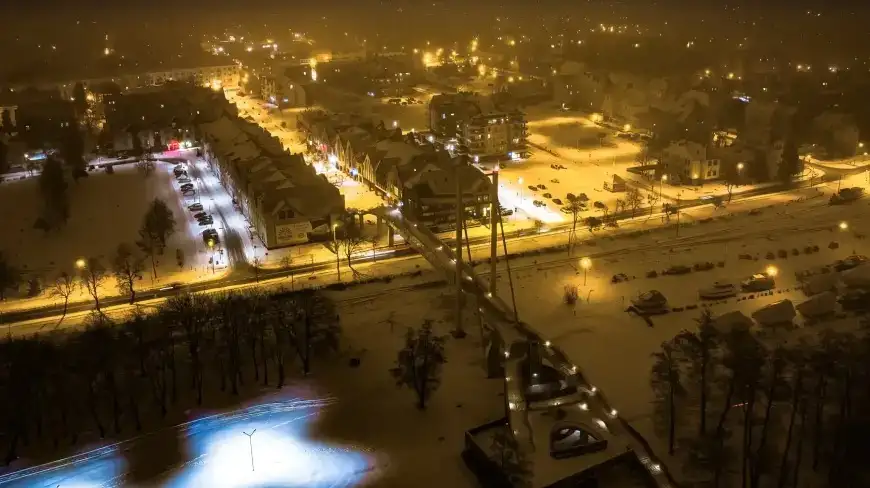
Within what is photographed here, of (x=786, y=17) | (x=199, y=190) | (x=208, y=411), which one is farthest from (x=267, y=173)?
(x=786, y=17)

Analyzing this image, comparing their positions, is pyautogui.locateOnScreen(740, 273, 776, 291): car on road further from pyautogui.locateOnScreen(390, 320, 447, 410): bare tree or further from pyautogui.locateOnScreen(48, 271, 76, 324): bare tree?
pyautogui.locateOnScreen(48, 271, 76, 324): bare tree

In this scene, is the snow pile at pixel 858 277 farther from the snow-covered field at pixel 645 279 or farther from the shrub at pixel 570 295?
the shrub at pixel 570 295

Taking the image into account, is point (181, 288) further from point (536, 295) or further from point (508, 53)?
point (508, 53)

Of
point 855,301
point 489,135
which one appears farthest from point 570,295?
point 489,135

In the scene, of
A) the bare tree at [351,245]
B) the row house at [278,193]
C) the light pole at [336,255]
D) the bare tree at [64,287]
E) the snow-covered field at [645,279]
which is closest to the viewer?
the snow-covered field at [645,279]

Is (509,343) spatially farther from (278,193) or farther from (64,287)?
(64,287)

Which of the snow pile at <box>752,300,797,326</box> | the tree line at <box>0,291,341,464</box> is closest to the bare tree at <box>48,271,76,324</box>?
the tree line at <box>0,291,341,464</box>

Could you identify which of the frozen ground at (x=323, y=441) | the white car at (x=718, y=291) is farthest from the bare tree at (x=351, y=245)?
the white car at (x=718, y=291)
